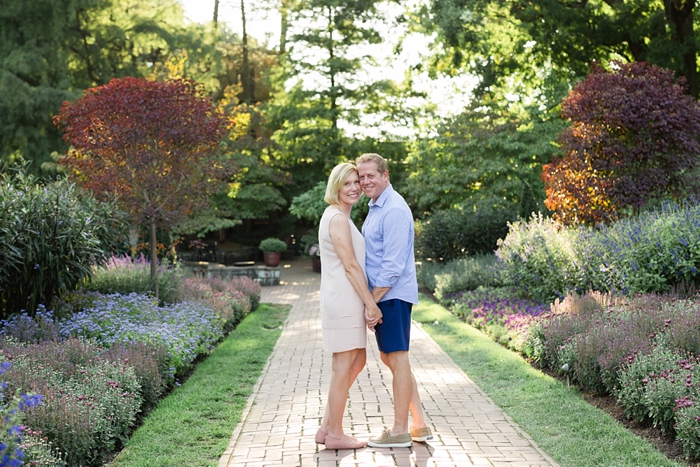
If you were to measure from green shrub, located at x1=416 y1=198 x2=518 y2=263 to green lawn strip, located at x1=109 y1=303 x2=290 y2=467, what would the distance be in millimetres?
9282

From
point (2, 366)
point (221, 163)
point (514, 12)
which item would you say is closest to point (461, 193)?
point (514, 12)

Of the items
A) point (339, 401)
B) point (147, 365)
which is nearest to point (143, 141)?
point (147, 365)

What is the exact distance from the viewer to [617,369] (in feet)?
22.0

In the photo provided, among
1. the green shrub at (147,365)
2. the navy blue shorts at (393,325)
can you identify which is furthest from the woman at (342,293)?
the green shrub at (147,365)

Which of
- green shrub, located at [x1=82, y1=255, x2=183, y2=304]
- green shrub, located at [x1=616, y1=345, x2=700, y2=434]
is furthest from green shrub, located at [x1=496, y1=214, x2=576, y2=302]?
green shrub, located at [x1=82, y1=255, x2=183, y2=304]

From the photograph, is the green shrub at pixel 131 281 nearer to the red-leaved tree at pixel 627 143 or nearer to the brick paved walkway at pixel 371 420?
the brick paved walkway at pixel 371 420

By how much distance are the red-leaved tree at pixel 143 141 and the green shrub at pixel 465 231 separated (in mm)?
8256

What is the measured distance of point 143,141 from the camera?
12.0 m

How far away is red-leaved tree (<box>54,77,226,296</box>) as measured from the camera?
39.0 ft

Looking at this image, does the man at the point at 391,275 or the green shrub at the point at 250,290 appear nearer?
the man at the point at 391,275

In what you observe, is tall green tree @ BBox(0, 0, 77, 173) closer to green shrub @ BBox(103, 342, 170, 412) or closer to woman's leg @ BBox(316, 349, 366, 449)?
green shrub @ BBox(103, 342, 170, 412)

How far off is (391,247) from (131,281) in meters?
7.68

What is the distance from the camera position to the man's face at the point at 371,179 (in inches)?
212

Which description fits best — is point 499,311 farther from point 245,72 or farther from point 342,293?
point 245,72
